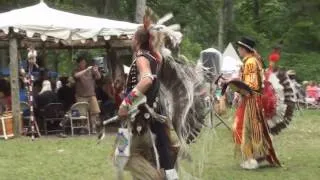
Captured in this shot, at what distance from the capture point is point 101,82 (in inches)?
576

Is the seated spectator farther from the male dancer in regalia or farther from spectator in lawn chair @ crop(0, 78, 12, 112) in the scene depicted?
the male dancer in regalia

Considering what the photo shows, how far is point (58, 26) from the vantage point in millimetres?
12203

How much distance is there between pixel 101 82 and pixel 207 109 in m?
8.61

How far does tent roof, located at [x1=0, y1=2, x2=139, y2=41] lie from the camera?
11961 mm

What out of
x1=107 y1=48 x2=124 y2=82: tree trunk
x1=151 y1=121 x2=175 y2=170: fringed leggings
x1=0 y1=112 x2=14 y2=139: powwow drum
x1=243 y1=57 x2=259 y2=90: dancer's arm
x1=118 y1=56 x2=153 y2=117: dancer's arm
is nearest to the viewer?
x1=118 y1=56 x2=153 y2=117: dancer's arm

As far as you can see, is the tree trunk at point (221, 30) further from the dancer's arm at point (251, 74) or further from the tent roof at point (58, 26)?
the dancer's arm at point (251, 74)

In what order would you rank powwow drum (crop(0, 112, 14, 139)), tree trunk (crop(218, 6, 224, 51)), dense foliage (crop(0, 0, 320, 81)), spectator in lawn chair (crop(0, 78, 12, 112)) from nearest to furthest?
dense foliage (crop(0, 0, 320, 81)) < powwow drum (crop(0, 112, 14, 139)) < spectator in lawn chair (crop(0, 78, 12, 112)) < tree trunk (crop(218, 6, 224, 51))

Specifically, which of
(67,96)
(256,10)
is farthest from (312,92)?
(256,10)

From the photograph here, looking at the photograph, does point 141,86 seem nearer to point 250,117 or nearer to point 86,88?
point 250,117

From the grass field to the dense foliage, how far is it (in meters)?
1.34

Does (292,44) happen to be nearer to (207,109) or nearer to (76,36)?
(207,109)

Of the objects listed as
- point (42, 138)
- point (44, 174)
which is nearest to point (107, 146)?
point (42, 138)

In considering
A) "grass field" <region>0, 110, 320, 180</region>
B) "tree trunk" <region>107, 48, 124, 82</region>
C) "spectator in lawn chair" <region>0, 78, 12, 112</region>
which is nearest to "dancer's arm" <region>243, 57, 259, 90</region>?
"grass field" <region>0, 110, 320, 180</region>

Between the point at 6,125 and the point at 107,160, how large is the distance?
391 centimetres
